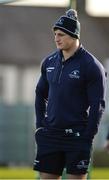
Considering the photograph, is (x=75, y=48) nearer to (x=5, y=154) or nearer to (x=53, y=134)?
(x=53, y=134)

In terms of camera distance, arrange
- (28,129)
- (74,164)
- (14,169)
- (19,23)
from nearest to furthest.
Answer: (74,164), (14,169), (28,129), (19,23)

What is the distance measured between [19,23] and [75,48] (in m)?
12.0

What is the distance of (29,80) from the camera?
16.9 m

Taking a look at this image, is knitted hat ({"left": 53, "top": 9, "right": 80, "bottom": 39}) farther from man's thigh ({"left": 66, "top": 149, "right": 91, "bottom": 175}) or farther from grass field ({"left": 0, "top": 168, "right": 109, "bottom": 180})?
grass field ({"left": 0, "top": 168, "right": 109, "bottom": 180})

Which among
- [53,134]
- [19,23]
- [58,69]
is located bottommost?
[53,134]

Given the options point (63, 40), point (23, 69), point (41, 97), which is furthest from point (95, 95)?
point (23, 69)

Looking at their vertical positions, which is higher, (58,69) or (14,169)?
(58,69)

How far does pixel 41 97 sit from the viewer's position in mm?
5672

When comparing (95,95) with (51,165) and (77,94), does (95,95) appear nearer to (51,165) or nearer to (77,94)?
(77,94)

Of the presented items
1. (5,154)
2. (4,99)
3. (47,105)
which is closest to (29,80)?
(4,99)

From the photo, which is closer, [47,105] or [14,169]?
[47,105]

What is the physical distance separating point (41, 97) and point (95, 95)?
521 mm

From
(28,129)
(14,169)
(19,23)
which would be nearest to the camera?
(14,169)

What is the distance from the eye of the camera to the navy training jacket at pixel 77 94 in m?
5.30
